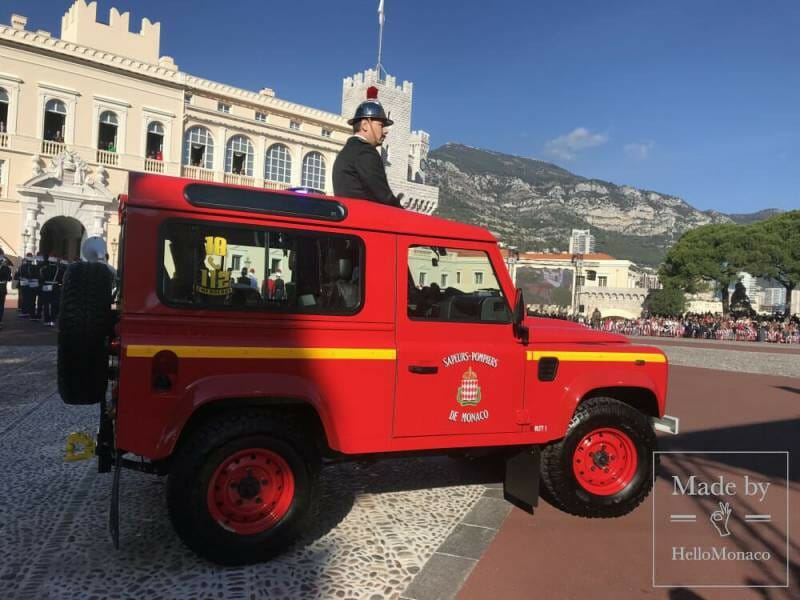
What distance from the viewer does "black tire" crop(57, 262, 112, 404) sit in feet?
12.3

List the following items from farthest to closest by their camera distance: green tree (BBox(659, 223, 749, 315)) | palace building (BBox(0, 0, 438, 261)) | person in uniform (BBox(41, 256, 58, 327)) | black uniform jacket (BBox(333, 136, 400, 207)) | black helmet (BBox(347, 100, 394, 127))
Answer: green tree (BBox(659, 223, 749, 315)) < palace building (BBox(0, 0, 438, 261)) < person in uniform (BBox(41, 256, 58, 327)) < black helmet (BBox(347, 100, 394, 127)) < black uniform jacket (BBox(333, 136, 400, 207))

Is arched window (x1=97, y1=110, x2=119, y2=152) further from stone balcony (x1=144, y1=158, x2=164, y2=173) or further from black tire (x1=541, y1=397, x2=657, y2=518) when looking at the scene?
black tire (x1=541, y1=397, x2=657, y2=518)

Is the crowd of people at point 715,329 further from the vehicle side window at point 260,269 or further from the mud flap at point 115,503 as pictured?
the mud flap at point 115,503

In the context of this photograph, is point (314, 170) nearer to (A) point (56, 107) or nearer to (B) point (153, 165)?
(B) point (153, 165)

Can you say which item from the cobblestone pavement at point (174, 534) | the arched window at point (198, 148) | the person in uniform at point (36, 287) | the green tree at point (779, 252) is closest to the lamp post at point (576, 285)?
the green tree at point (779, 252)

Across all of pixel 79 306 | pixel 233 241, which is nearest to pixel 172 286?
pixel 233 241

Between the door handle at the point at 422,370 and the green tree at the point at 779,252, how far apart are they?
207 ft

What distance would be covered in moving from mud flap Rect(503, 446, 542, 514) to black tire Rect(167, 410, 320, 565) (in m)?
1.78

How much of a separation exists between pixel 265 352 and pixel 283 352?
0.12 m

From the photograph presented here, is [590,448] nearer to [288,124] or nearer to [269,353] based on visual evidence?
[269,353]

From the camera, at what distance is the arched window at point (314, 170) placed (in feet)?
162

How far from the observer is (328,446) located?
3934 millimetres

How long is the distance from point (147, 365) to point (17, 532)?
178cm

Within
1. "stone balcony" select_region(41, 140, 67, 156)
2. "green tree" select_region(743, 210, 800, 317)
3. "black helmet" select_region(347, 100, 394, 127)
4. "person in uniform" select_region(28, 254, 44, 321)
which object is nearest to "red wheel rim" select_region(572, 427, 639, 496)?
"black helmet" select_region(347, 100, 394, 127)
